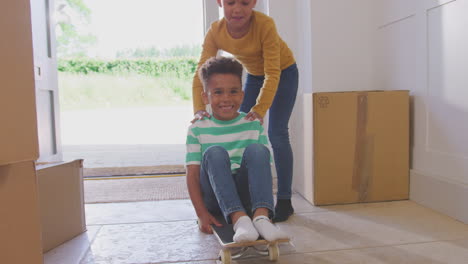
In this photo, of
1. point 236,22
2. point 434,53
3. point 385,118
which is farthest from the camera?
point 385,118

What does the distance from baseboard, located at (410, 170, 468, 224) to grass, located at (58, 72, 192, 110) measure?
4346mm

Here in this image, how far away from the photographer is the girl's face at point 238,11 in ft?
4.99

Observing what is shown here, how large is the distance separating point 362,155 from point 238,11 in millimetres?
915

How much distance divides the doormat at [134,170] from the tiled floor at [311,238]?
919 mm

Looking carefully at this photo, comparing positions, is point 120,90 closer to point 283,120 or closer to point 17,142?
point 283,120

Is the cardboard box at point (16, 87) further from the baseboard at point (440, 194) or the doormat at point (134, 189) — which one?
the baseboard at point (440, 194)

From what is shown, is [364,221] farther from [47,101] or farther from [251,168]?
[47,101]

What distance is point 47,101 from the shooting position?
2.56 meters

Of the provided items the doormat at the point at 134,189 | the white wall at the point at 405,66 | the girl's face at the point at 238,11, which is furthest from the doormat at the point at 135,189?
the girl's face at the point at 238,11

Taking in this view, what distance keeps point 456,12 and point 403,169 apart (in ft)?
2.45

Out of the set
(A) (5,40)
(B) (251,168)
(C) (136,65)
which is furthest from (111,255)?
(C) (136,65)

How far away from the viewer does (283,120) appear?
1.77 m

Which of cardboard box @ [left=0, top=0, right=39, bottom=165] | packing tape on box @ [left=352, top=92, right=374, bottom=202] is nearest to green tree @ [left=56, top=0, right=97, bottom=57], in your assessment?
packing tape on box @ [left=352, top=92, right=374, bottom=202]

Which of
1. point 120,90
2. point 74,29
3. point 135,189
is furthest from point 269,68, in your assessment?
point 120,90
